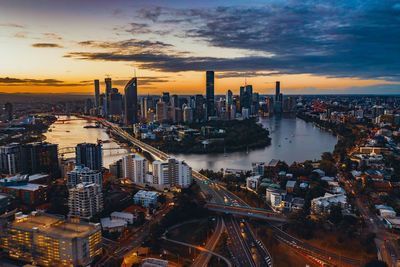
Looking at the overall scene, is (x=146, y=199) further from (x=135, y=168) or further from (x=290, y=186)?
(x=290, y=186)

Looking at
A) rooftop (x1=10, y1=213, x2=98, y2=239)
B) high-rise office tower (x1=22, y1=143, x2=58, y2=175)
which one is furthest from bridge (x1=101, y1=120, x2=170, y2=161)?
rooftop (x1=10, y1=213, x2=98, y2=239)

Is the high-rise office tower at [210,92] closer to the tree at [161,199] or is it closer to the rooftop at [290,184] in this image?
the rooftop at [290,184]

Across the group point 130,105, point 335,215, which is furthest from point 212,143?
point 130,105

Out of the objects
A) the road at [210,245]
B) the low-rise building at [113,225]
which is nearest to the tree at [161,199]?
the low-rise building at [113,225]

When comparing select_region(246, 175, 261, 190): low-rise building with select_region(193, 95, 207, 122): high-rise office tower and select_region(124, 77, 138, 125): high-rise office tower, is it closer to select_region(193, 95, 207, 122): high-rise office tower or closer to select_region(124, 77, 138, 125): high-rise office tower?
select_region(193, 95, 207, 122): high-rise office tower

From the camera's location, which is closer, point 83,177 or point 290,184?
point 83,177
